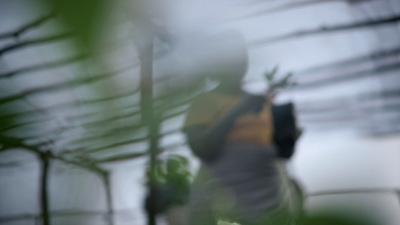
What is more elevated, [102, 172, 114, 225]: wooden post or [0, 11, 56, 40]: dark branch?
[0, 11, 56, 40]: dark branch

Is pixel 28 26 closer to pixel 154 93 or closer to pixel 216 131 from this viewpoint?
pixel 154 93

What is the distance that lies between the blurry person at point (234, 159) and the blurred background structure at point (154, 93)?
0.02m

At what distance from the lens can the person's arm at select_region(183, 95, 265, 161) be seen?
0.54 meters

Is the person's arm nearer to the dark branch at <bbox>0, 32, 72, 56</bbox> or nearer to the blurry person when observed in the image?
the blurry person

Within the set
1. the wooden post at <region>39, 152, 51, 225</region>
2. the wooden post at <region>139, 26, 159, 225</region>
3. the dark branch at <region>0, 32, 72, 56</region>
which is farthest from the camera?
the wooden post at <region>39, 152, 51, 225</region>

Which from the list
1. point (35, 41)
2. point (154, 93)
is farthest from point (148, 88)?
point (35, 41)

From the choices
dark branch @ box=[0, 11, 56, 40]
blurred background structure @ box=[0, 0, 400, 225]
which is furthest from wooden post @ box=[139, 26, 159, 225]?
dark branch @ box=[0, 11, 56, 40]

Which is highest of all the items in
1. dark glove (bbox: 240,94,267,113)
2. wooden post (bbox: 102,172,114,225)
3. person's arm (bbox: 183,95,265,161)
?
dark glove (bbox: 240,94,267,113)

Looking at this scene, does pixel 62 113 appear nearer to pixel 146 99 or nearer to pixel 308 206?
pixel 146 99

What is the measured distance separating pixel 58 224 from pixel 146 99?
0.19 meters

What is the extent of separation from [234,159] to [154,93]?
167 millimetres

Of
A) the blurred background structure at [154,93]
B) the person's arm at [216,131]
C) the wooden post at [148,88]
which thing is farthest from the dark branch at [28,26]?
the person's arm at [216,131]

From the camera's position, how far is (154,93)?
16.6 inches

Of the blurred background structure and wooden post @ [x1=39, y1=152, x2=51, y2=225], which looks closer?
the blurred background structure
